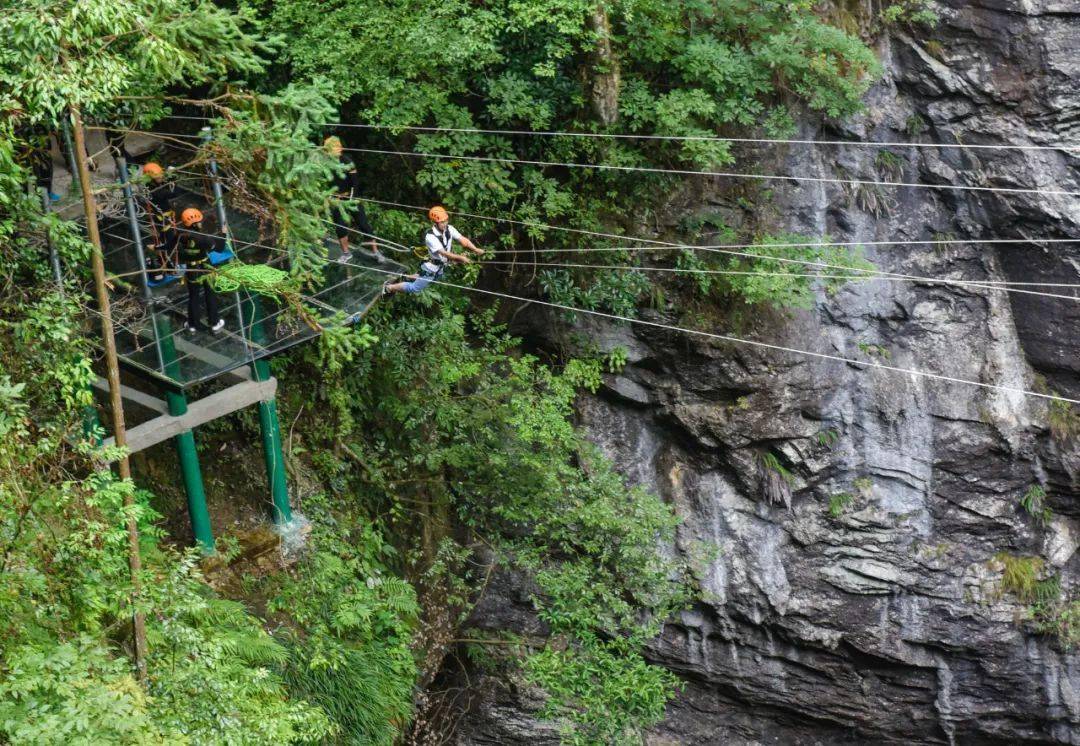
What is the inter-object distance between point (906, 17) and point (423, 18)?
20.9 ft

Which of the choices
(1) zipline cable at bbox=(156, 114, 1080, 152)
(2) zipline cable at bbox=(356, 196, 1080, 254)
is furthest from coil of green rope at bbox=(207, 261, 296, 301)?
(2) zipline cable at bbox=(356, 196, 1080, 254)

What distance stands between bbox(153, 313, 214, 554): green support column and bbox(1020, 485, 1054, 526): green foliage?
32.7 ft

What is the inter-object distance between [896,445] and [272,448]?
26.0 feet

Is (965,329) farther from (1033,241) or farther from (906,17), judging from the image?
(906,17)

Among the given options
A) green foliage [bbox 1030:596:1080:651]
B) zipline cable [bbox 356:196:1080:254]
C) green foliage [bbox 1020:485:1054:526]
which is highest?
zipline cable [bbox 356:196:1080:254]

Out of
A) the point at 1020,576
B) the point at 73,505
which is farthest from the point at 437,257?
the point at 1020,576

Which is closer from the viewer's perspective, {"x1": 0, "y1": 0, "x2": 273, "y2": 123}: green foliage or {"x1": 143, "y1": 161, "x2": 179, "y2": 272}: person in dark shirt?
{"x1": 0, "y1": 0, "x2": 273, "y2": 123}: green foliage

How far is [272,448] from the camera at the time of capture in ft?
33.4

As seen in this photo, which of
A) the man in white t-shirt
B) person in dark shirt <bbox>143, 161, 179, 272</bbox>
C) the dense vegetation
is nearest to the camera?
person in dark shirt <bbox>143, 161, 179, 272</bbox>

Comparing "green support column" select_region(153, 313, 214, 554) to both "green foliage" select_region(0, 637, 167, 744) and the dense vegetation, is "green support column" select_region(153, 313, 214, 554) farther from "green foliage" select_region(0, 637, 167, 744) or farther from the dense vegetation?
"green foliage" select_region(0, 637, 167, 744)

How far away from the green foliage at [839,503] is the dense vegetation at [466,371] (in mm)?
2533

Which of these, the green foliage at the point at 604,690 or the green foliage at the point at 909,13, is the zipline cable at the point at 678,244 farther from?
the green foliage at the point at 604,690

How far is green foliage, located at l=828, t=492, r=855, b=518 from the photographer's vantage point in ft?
45.9

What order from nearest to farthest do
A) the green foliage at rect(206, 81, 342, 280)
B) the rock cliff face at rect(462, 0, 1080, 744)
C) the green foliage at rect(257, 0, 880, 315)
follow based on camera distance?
the green foliage at rect(206, 81, 342, 280) → the green foliage at rect(257, 0, 880, 315) → the rock cliff face at rect(462, 0, 1080, 744)
